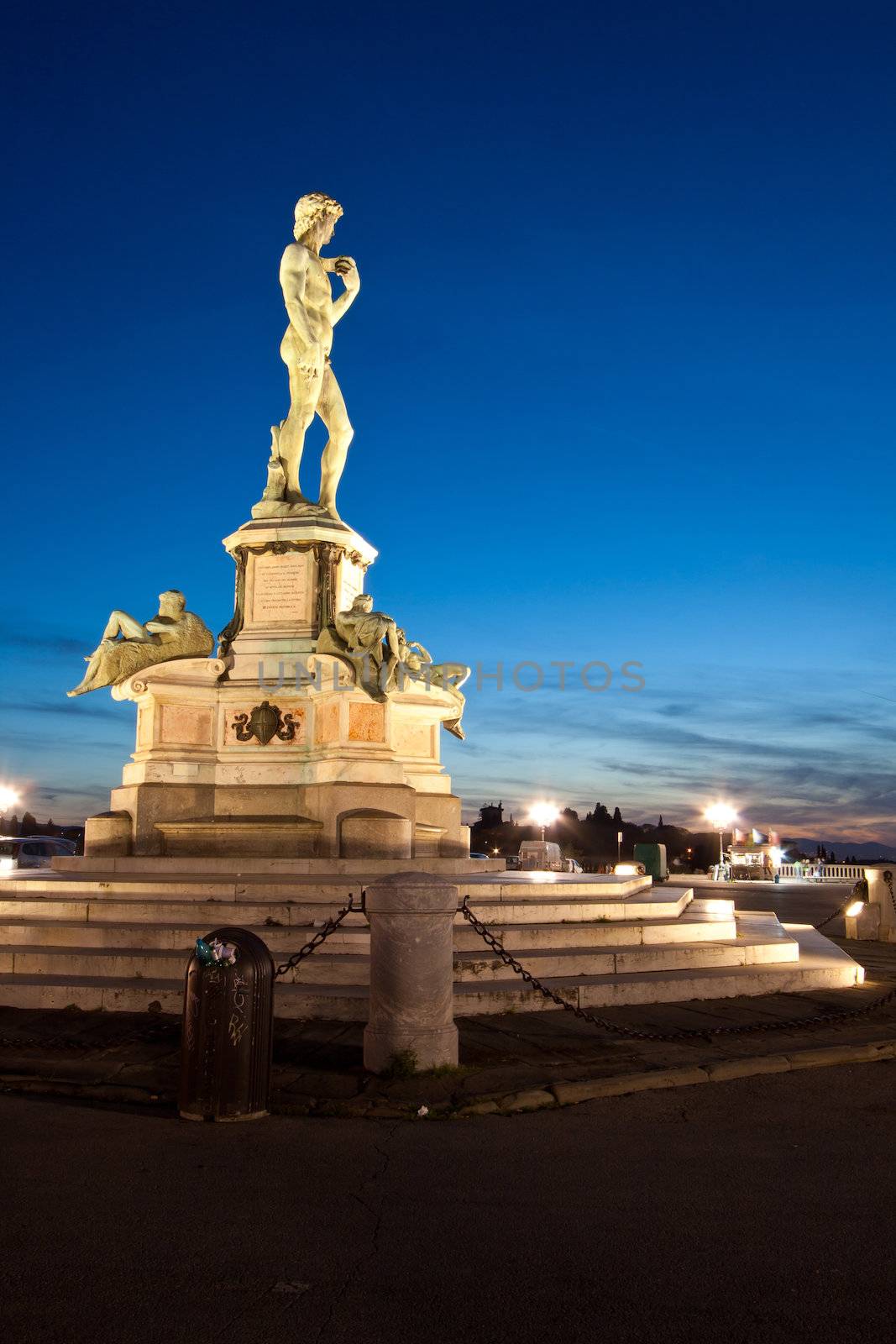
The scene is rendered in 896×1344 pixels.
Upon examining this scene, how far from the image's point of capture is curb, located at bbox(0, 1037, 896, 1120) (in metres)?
6.14

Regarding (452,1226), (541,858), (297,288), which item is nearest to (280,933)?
(452,1226)

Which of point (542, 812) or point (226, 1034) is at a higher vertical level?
point (542, 812)

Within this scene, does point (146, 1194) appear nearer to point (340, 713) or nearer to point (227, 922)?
point (227, 922)

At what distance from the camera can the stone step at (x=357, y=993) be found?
827 cm

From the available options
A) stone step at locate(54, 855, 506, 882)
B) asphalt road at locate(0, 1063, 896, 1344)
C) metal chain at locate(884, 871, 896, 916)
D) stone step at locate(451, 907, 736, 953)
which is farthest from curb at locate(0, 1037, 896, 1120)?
metal chain at locate(884, 871, 896, 916)

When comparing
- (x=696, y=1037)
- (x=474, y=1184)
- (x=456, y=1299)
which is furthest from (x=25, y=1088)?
(x=696, y=1037)

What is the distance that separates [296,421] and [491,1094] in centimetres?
1220

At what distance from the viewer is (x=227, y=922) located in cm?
994

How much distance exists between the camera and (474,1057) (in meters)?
7.24

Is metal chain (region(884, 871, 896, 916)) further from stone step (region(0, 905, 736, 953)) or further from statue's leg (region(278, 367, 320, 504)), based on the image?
statue's leg (region(278, 367, 320, 504))

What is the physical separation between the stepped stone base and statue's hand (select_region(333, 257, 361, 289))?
9.08 meters

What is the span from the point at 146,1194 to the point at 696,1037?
4.44m

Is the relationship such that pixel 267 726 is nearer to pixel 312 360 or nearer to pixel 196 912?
pixel 196 912

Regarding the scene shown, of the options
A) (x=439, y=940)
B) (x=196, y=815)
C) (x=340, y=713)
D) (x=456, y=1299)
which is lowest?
(x=456, y=1299)
